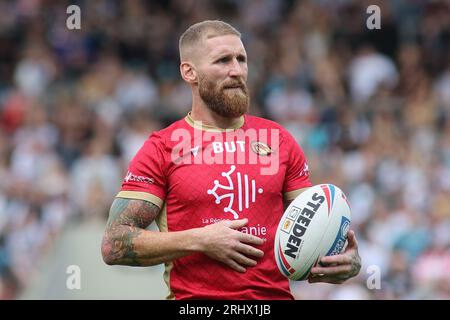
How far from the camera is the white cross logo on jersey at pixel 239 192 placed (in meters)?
5.90

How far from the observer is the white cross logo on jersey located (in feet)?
19.4

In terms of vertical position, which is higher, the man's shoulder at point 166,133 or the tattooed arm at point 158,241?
the man's shoulder at point 166,133

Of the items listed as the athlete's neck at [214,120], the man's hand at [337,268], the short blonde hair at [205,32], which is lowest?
the man's hand at [337,268]

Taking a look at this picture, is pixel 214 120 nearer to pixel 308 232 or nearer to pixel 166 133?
pixel 166 133

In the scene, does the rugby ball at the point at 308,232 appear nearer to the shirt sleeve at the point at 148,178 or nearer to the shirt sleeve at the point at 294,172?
the shirt sleeve at the point at 294,172

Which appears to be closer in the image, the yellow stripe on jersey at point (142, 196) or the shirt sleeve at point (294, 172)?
the yellow stripe on jersey at point (142, 196)

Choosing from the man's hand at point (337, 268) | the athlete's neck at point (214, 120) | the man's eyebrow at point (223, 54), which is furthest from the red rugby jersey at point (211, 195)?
the man's eyebrow at point (223, 54)

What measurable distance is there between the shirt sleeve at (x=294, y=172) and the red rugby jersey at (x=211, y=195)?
0.07 metres

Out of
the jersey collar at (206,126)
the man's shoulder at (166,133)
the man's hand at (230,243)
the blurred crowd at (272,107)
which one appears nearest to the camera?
the man's hand at (230,243)

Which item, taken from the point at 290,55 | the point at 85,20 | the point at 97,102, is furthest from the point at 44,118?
the point at 290,55

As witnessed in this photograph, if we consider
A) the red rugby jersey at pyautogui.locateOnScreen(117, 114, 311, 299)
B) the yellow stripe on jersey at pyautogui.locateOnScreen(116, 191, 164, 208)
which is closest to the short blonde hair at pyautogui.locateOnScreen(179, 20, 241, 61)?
the red rugby jersey at pyautogui.locateOnScreen(117, 114, 311, 299)

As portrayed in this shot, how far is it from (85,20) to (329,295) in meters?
7.27

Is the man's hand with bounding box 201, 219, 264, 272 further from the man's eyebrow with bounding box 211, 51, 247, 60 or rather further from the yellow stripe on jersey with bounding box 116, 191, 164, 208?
the man's eyebrow with bounding box 211, 51, 247, 60
